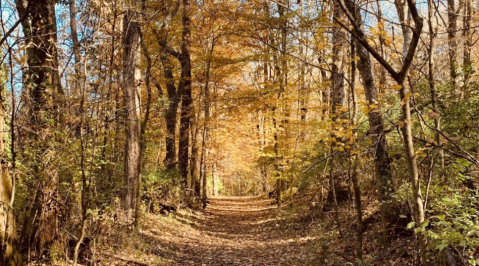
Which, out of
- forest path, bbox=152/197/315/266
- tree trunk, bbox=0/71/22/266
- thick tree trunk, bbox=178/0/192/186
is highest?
thick tree trunk, bbox=178/0/192/186

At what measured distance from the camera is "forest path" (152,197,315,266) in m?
7.49

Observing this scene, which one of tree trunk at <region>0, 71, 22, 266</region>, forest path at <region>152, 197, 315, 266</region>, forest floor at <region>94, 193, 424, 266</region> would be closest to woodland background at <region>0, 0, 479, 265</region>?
tree trunk at <region>0, 71, 22, 266</region>

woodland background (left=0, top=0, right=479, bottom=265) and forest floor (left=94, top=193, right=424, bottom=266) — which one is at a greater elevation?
woodland background (left=0, top=0, right=479, bottom=265)

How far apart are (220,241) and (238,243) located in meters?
0.60

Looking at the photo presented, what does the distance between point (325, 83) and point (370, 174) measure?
3.09 metres

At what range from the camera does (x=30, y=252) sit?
16.7 ft

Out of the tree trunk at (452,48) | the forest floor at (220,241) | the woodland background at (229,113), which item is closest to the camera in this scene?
the woodland background at (229,113)

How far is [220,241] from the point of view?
9.86 metres

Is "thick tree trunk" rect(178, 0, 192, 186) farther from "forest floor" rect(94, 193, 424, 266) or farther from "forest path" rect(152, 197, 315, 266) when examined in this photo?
"forest path" rect(152, 197, 315, 266)

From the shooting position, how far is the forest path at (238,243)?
7493mm

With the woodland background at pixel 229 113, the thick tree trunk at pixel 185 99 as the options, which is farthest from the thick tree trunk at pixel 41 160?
the thick tree trunk at pixel 185 99

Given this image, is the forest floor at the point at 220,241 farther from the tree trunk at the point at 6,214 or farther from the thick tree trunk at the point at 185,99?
the thick tree trunk at the point at 185,99

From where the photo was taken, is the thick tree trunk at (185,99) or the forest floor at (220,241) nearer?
the forest floor at (220,241)

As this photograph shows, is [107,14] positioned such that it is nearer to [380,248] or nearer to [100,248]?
[100,248]
